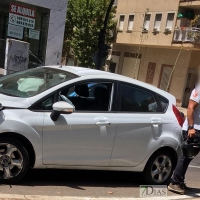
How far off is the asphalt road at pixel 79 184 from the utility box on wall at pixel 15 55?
7.62 meters

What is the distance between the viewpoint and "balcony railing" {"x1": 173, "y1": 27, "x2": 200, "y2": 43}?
28.0m

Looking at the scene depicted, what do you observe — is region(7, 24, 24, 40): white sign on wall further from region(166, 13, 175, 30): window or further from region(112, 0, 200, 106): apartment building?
region(166, 13, 175, 30): window

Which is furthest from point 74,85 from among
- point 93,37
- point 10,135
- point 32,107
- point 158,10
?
point 93,37

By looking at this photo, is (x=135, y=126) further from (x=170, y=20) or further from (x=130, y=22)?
(x=130, y=22)

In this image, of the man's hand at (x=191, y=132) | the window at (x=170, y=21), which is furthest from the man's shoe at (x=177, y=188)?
the window at (x=170, y=21)

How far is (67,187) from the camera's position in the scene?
5.49m

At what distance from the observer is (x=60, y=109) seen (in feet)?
16.5

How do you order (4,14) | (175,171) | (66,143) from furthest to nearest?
(4,14) → (175,171) → (66,143)

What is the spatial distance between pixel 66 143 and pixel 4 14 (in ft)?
41.6

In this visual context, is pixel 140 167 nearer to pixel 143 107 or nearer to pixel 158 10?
pixel 143 107

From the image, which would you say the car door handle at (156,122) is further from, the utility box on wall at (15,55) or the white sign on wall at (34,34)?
the white sign on wall at (34,34)

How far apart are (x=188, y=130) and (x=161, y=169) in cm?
89

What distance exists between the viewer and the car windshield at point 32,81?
17.7 feet

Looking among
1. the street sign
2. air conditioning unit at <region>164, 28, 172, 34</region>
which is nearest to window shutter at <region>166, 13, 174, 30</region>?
air conditioning unit at <region>164, 28, 172, 34</region>
